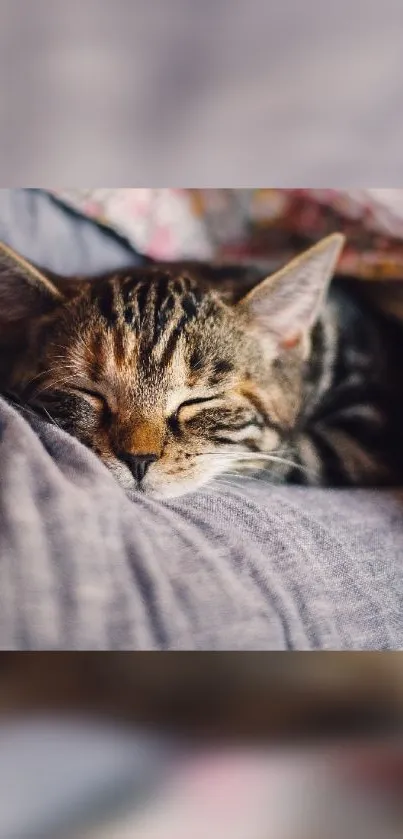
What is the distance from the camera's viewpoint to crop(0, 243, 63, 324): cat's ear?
0.93 meters

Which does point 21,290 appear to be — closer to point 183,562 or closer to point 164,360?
point 164,360

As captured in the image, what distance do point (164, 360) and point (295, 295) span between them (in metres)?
0.20

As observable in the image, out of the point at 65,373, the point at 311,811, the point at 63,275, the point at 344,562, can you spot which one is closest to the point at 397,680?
the point at 344,562

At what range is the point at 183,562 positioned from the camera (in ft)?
2.86

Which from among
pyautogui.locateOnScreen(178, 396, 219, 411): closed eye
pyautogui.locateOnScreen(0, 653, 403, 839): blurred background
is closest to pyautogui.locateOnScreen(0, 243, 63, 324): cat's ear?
pyautogui.locateOnScreen(178, 396, 219, 411): closed eye

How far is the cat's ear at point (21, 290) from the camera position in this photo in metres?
0.93

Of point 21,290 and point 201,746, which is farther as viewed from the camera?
point 21,290
